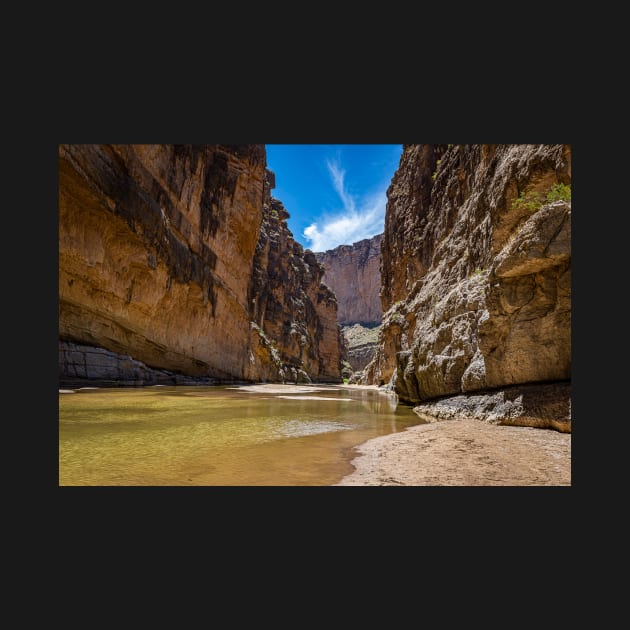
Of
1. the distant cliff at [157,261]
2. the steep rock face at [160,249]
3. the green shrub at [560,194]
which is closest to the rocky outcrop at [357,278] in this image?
the distant cliff at [157,261]

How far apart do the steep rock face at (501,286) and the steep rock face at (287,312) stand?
2736 centimetres

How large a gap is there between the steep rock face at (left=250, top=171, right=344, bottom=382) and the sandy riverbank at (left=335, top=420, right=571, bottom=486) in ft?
109

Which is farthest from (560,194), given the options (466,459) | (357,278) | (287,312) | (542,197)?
(357,278)

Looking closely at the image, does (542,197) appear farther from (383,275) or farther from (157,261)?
(383,275)

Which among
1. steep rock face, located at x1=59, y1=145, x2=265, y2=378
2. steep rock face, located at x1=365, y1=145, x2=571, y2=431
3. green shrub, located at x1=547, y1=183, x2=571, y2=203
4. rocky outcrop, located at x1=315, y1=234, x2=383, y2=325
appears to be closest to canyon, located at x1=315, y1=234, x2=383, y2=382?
rocky outcrop, located at x1=315, y1=234, x2=383, y2=325

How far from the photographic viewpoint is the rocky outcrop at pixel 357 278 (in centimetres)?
13688

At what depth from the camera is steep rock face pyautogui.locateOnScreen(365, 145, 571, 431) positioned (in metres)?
6.22

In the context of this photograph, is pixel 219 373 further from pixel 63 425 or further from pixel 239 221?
pixel 63 425

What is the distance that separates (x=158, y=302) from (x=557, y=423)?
22225 mm

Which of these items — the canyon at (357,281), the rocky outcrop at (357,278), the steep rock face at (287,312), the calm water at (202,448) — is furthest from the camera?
the rocky outcrop at (357,278)

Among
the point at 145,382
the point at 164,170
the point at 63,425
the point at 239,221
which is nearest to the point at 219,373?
the point at 145,382

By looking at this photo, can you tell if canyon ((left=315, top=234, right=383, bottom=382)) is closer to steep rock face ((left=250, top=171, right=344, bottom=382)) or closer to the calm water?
steep rock face ((left=250, top=171, right=344, bottom=382))

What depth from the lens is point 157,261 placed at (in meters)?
21.2

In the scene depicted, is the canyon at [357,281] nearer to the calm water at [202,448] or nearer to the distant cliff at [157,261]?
the distant cliff at [157,261]
